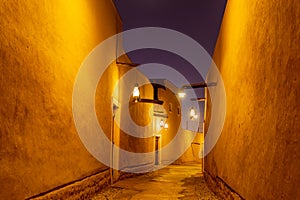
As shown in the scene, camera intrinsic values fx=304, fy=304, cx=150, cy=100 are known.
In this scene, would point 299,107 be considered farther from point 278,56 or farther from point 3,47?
point 3,47

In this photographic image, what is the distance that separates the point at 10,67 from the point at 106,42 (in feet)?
14.7

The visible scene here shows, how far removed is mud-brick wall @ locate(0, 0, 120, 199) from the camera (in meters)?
3.04

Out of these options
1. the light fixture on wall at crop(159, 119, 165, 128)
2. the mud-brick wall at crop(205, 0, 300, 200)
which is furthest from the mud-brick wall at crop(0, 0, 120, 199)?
the light fixture on wall at crop(159, 119, 165, 128)

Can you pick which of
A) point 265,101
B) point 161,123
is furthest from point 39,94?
point 161,123

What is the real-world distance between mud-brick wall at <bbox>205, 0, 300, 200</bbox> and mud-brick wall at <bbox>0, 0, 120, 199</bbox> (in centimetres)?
253

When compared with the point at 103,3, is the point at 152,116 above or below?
below

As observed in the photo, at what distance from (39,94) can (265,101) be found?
8.62 feet

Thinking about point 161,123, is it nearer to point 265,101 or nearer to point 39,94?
point 39,94

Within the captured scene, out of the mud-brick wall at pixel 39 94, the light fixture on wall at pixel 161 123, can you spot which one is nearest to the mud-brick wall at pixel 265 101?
the mud-brick wall at pixel 39 94

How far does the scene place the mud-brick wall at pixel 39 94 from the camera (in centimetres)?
304

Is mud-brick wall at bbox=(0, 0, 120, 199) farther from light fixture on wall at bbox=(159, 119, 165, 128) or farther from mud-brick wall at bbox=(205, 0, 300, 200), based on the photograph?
light fixture on wall at bbox=(159, 119, 165, 128)

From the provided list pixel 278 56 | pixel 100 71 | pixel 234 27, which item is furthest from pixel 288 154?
pixel 100 71

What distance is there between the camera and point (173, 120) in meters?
20.6

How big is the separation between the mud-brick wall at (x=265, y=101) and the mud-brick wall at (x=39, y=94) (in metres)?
2.53
